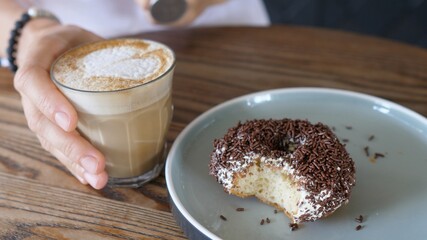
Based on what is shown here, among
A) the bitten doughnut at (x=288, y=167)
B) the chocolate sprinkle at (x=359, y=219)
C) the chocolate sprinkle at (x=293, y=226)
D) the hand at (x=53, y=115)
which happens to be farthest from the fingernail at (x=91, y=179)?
the chocolate sprinkle at (x=359, y=219)

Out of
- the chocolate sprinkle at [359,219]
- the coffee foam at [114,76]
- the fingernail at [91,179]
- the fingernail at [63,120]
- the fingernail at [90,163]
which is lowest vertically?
the fingernail at [91,179]

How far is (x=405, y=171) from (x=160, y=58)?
0.60m

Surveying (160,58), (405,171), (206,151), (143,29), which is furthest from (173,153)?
(143,29)

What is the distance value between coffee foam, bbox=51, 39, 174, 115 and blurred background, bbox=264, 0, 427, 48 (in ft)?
6.83

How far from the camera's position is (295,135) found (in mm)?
979

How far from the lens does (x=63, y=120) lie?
96 centimetres

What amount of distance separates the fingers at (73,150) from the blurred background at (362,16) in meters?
2.20

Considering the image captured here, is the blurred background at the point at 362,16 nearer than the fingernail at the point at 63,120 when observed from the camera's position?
No

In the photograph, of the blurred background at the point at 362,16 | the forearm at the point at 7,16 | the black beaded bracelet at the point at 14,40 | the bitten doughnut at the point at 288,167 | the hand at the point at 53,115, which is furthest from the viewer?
the blurred background at the point at 362,16

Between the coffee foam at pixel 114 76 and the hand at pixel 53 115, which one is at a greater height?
the coffee foam at pixel 114 76

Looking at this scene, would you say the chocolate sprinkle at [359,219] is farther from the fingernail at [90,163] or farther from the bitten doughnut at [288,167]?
the fingernail at [90,163]

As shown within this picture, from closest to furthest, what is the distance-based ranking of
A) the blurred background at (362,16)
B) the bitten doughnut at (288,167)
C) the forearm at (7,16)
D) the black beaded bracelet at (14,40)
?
the bitten doughnut at (288,167), the black beaded bracelet at (14,40), the forearm at (7,16), the blurred background at (362,16)

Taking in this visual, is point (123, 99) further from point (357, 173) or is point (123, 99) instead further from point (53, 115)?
point (357, 173)

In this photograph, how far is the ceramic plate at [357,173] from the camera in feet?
2.87
